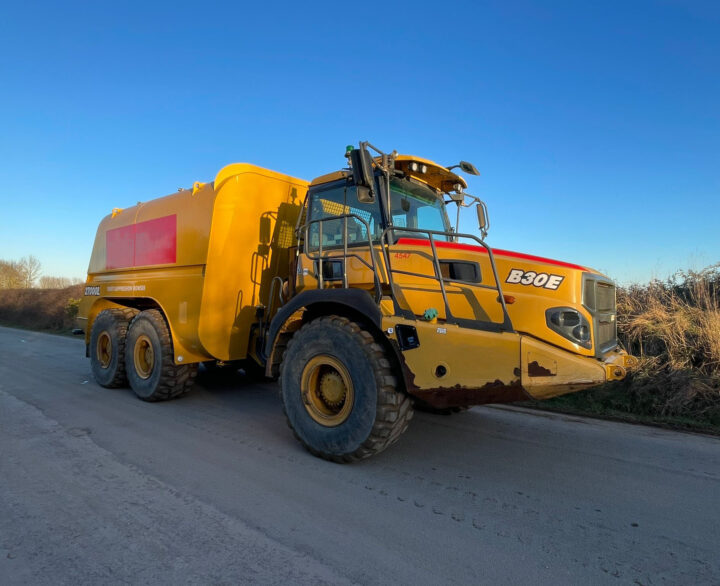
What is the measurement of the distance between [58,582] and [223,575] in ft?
2.74

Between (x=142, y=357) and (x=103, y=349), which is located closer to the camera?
(x=142, y=357)

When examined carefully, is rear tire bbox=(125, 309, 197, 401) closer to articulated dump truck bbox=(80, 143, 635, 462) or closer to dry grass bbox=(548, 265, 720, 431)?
articulated dump truck bbox=(80, 143, 635, 462)

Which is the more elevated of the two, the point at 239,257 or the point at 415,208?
the point at 415,208

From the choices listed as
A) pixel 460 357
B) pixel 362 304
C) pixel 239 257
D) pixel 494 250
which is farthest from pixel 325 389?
pixel 239 257

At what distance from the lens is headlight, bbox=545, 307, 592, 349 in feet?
11.2

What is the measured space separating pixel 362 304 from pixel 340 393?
2.91ft

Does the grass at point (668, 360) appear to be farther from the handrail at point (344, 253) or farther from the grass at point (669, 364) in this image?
the handrail at point (344, 253)

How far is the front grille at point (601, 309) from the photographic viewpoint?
3.54 metres

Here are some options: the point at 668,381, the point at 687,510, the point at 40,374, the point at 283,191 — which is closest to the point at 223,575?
the point at 687,510

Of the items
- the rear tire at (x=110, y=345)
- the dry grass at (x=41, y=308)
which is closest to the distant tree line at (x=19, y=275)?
the dry grass at (x=41, y=308)

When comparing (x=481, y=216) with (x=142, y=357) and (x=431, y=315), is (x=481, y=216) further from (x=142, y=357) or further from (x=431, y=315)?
(x=142, y=357)

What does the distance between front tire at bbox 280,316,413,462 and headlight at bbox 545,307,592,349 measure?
1.32 metres

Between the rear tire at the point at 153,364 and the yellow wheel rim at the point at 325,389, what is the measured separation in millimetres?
2725

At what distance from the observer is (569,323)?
345 centimetres
